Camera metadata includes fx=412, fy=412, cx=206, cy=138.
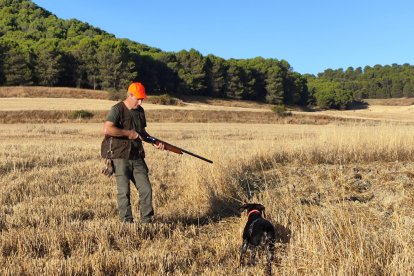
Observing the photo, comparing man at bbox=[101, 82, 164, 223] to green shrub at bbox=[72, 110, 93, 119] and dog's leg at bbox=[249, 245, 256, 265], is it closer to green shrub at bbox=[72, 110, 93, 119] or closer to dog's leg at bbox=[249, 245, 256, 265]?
dog's leg at bbox=[249, 245, 256, 265]

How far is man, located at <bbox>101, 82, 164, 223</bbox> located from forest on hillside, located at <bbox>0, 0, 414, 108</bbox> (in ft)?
190

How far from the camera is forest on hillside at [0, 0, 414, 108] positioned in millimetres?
60250

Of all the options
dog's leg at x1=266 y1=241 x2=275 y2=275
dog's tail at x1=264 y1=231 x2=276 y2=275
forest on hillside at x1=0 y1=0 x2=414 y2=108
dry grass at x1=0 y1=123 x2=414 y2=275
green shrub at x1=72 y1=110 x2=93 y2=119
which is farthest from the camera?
forest on hillside at x1=0 y1=0 x2=414 y2=108

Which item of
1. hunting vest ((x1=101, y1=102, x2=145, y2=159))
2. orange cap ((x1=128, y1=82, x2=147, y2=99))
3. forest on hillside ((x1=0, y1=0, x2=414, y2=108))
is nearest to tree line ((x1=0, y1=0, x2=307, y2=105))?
forest on hillside ((x1=0, y1=0, x2=414, y2=108))

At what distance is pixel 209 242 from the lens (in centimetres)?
482

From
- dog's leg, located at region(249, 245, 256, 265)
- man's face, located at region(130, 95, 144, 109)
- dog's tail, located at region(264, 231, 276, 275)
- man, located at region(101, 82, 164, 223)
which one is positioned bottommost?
dog's leg, located at region(249, 245, 256, 265)

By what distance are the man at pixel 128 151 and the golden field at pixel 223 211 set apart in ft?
1.06

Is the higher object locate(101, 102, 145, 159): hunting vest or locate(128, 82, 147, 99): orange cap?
locate(128, 82, 147, 99): orange cap

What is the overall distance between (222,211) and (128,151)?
1.94 metres

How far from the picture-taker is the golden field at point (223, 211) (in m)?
3.78

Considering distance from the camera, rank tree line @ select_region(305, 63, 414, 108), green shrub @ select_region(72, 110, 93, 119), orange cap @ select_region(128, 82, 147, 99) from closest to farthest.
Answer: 1. orange cap @ select_region(128, 82, 147, 99)
2. green shrub @ select_region(72, 110, 93, 119)
3. tree line @ select_region(305, 63, 414, 108)

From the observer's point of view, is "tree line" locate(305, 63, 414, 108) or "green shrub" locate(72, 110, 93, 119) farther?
"tree line" locate(305, 63, 414, 108)

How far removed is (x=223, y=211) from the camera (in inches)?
253

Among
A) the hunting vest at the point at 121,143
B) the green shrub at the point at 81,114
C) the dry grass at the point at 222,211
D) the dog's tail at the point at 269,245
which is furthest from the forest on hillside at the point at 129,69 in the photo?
the dog's tail at the point at 269,245
